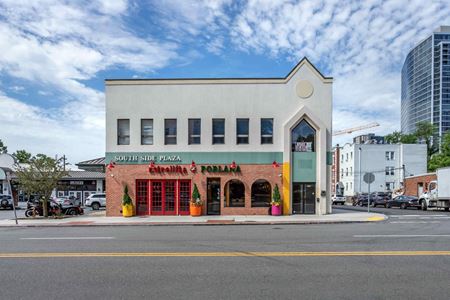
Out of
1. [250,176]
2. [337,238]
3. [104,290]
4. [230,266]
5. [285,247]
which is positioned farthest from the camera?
[250,176]

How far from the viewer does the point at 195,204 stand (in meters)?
23.6

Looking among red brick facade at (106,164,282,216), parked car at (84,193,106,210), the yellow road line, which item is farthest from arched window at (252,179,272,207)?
parked car at (84,193,106,210)

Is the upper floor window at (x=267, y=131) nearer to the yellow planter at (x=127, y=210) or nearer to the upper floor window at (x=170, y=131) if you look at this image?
the upper floor window at (x=170, y=131)

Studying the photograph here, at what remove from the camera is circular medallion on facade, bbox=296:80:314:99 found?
2480cm

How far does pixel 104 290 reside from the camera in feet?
21.2

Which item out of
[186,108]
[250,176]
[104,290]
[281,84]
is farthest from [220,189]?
[104,290]

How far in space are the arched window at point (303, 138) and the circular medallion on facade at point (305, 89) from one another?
166cm

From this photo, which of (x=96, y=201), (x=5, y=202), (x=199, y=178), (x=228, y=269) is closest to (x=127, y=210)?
(x=199, y=178)

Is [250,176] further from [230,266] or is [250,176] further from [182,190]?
[230,266]

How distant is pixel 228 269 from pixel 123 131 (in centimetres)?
1883

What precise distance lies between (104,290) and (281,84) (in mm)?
20253

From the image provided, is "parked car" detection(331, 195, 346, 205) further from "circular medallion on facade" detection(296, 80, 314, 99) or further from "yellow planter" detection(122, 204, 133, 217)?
"yellow planter" detection(122, 204, 133, 217)

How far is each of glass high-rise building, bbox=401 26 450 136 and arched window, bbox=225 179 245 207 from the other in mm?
94158

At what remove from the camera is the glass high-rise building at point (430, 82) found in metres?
110
